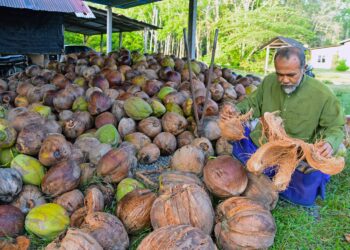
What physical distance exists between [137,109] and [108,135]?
28.2 inches

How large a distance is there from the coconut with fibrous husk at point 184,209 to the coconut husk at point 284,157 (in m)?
0.46

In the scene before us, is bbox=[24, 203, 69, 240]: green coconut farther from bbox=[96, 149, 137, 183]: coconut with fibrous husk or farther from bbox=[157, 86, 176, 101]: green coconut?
bbox=[157, 86, 176, 101]: green coconut

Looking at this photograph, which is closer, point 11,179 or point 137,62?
point 11,179

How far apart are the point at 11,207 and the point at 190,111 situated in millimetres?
2749

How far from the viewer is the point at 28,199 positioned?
3.01 meters

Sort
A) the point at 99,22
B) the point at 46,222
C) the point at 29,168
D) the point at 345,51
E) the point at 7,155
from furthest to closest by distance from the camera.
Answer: the point at 345,51
the point at 99,22
the point at 7,155
the point at 29,168
the point at 46,222

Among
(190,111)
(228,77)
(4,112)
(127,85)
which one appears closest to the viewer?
(4,112)

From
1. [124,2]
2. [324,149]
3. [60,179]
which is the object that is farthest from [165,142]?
[124,2]

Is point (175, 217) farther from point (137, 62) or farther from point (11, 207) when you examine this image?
point (137, 62)

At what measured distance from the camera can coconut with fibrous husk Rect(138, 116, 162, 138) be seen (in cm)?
455

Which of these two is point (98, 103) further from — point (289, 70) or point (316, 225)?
point (316, 225)

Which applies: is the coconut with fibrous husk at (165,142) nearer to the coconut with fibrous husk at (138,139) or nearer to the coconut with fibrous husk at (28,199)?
the coconut with fibrous husk at (138,139)

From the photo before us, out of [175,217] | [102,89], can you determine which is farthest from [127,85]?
[175,217]

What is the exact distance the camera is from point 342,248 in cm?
279
